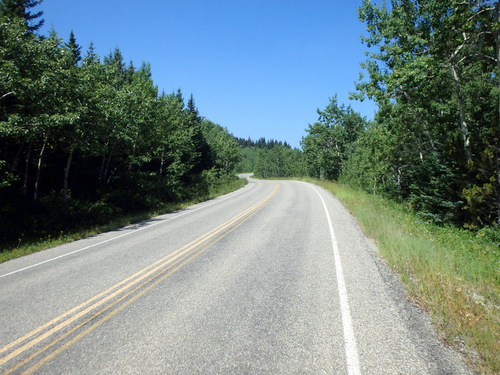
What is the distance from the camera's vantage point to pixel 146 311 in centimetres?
445

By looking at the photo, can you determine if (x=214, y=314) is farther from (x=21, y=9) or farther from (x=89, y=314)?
(x=21, y=9)

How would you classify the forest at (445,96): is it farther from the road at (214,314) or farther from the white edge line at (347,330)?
the white edge line at (347,330)

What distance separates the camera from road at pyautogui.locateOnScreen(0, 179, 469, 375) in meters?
3.24

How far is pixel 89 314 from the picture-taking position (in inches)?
172

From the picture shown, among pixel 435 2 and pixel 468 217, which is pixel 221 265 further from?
pixel 435 2

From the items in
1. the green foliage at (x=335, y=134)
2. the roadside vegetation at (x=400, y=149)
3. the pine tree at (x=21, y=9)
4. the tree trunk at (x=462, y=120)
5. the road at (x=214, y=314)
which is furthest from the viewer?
the green foliage at (x=335, y=134)

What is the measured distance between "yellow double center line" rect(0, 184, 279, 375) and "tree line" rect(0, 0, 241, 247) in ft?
22.7

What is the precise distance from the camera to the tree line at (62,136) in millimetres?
9891

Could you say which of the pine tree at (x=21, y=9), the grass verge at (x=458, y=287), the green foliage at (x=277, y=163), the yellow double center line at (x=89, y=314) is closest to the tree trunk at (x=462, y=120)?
the grass verge at (x=458, y=287)

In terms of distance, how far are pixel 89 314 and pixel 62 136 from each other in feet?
36.8

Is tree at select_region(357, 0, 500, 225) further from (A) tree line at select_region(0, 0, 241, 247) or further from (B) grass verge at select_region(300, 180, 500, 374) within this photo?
(A) tree line at select_region(0, 0, 241, 247)

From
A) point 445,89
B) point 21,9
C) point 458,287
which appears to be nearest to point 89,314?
point 458,287

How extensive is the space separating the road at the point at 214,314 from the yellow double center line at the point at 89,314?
19 millimetres

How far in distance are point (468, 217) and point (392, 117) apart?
6705mm
